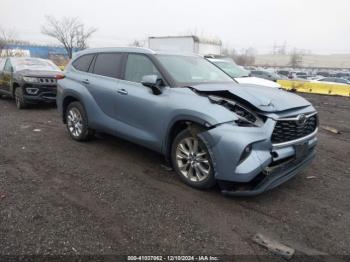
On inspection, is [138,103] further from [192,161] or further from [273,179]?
[273,179]

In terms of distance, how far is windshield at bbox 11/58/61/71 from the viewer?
9.98m

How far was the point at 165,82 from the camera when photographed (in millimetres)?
4320

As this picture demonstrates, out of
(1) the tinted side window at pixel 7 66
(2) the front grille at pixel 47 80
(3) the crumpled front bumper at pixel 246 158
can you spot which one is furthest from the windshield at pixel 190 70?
(1) the tinted side window at pixel 7 66

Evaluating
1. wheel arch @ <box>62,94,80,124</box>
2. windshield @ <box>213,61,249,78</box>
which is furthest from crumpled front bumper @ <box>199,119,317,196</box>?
windshield @ <box>213,61,249,78</box>

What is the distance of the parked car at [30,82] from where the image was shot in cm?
923

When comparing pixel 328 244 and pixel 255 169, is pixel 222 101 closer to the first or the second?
pixel 255 169

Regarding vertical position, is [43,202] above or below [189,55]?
below

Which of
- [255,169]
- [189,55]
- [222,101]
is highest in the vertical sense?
[189,55]

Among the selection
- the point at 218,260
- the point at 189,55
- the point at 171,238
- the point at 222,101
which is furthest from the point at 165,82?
the point at 218,260

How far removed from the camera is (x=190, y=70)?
4.80 metres

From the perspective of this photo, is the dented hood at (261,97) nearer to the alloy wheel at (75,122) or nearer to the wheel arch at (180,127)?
the wheel arch at (180,127)

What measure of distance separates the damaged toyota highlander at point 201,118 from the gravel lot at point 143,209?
0.33 metres

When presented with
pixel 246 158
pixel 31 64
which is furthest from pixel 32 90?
pixel 246 158

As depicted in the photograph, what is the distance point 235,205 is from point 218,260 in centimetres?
104
